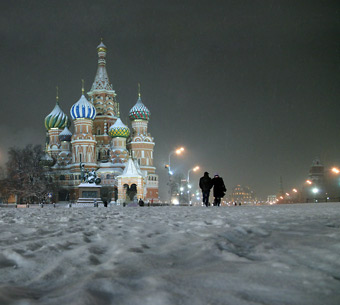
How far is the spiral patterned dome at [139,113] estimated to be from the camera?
7444 cm

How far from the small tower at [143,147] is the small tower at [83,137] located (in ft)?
27.7

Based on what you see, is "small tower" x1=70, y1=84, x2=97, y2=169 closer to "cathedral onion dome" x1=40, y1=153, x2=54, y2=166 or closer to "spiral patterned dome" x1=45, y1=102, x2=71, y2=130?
"cathedral onion dome" x1=40, y1=153, x2=54, y2=166

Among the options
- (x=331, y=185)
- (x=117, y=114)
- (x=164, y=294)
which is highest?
(x=117, y=114)

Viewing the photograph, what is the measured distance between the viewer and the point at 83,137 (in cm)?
6562

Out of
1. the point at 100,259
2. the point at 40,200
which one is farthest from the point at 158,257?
the point at 40,200

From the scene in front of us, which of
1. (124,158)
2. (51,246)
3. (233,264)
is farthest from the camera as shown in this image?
(124,158)

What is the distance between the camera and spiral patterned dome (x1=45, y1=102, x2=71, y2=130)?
244 feet

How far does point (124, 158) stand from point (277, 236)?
6402 centimetres

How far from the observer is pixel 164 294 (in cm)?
189

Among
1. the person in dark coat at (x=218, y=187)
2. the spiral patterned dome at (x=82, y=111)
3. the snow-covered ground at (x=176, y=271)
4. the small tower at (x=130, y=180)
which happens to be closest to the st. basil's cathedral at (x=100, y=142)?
the spiral patterned dome at (x=82, y=111)

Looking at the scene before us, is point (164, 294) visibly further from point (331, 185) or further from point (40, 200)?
point (331, 185)

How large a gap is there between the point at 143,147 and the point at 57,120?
17.7 meters

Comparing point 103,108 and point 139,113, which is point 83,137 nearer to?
point 103,108

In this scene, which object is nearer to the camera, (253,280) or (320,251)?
(253,280)
